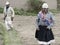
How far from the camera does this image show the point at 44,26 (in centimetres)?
1080

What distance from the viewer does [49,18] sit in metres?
10.7

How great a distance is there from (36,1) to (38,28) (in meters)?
15.7

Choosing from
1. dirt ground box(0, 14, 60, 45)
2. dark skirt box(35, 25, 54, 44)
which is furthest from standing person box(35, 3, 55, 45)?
dirt ground box(0, 14, 60, 45)

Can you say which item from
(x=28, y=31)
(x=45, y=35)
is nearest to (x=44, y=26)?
(x=45, y=35)

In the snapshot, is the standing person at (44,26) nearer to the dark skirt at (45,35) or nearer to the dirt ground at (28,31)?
the dark skirt at (45,35)

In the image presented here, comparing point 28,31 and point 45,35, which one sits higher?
point 45,35

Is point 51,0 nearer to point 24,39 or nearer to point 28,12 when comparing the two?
point 28,12

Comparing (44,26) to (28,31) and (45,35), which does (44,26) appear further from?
(28,31)

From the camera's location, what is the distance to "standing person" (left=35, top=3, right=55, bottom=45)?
1061 centimetres

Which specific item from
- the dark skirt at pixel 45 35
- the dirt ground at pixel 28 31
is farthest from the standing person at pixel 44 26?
the dirt ground at pixel 28 31

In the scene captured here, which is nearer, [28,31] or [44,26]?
[44,26]

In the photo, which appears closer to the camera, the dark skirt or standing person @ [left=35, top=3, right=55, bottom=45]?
standing person @ [left=35, top=3, right=55, bottom=45]

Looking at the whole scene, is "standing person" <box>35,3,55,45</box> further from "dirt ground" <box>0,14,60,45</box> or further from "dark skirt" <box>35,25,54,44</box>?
"dirt ground" <box>0,14,60,45</box>

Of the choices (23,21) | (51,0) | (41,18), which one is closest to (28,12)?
(51,0)
